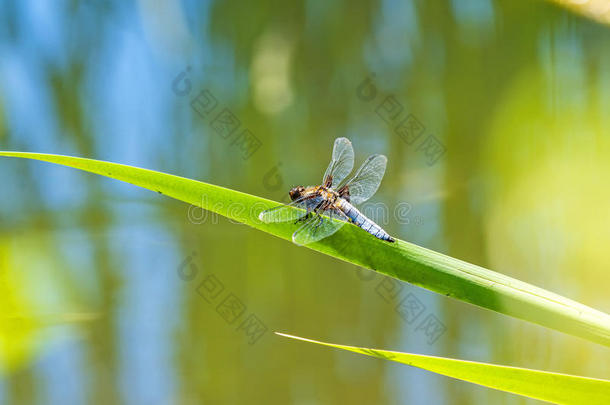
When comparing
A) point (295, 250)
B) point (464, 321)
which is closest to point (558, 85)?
point (464, 321)

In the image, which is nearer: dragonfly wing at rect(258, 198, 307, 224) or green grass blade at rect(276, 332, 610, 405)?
green grass blade at rect(276, 332, 610, 405)

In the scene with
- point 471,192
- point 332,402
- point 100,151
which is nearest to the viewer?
point 332,402

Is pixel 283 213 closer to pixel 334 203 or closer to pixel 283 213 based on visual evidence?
pixel 283 213

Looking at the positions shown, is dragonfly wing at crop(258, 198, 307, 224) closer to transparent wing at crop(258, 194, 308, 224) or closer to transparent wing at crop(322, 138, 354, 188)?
transparent wing at crop(258, 194, 308, 224)

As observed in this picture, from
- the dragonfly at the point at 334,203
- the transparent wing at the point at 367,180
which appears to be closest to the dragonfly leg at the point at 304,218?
the dragonfly at the point at 334,203

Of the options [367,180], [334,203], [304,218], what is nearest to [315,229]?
[304,218]

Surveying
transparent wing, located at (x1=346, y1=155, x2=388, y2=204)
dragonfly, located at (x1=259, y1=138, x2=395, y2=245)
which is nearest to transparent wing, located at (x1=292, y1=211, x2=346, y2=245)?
dragonfly, located at (x1=259, y1=138, x2=395, y2=245)

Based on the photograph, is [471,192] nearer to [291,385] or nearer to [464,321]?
[464,321]
